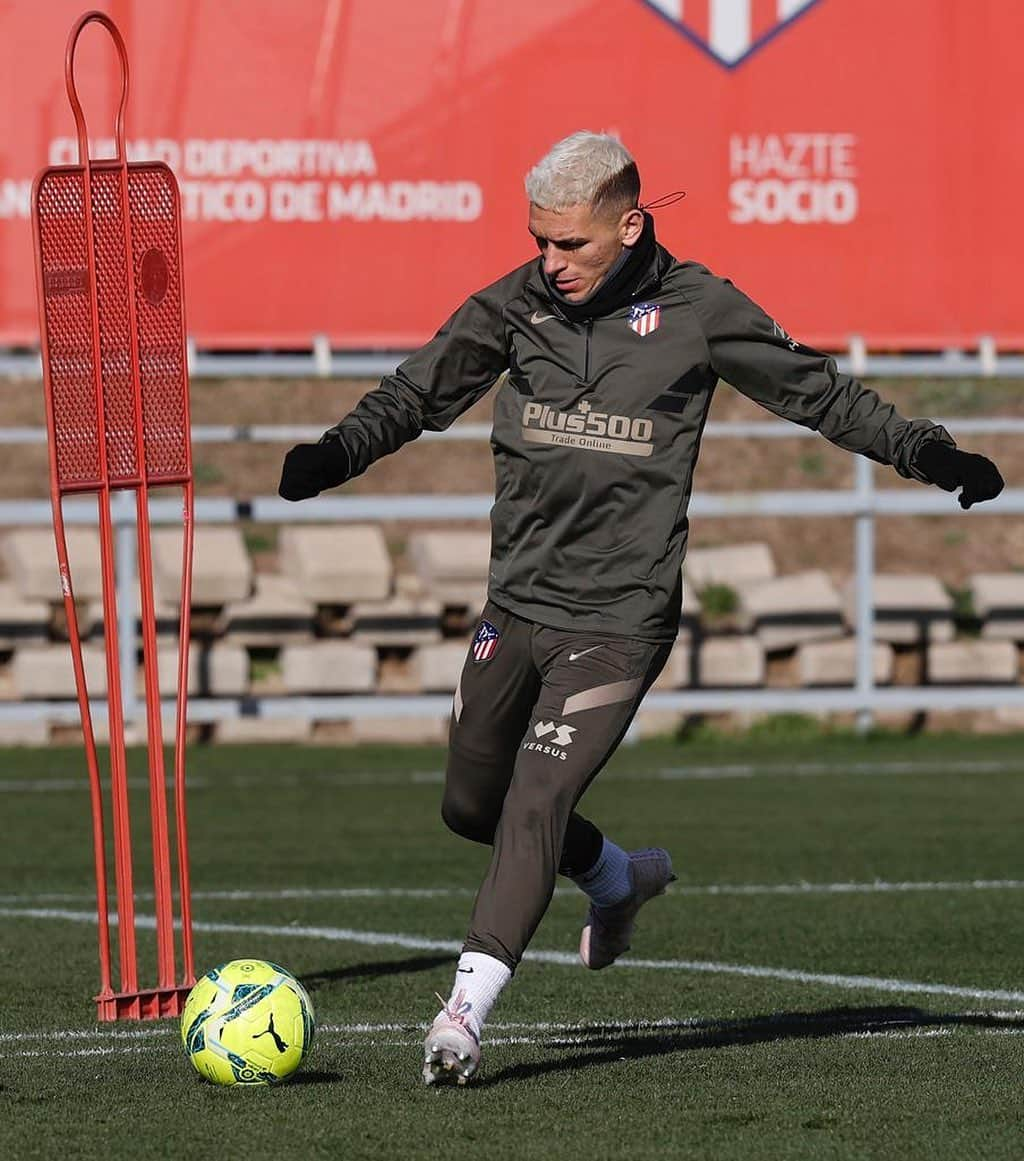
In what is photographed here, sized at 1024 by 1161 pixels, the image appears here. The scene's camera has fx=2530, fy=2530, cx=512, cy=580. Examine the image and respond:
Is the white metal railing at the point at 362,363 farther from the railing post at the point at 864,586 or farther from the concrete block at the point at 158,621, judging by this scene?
the concrete block at the point at 158,621

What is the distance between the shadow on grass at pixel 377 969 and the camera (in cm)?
698

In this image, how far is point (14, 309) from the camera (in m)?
13.5

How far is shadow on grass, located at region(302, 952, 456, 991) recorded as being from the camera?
6983 millimetres

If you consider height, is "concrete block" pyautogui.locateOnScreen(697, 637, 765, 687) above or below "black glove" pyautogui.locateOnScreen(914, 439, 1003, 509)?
below

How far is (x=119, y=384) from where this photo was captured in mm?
6199

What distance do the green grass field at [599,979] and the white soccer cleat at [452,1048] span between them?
2.5 inches

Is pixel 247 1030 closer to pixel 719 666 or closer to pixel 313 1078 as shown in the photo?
pixel 313 1078

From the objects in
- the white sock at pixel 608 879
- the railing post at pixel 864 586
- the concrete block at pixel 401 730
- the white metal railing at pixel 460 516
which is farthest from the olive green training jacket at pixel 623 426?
the concrete block at pixel 401 730

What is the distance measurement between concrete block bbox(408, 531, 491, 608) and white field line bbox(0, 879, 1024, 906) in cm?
629

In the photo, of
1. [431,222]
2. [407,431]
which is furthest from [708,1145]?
[431,222]

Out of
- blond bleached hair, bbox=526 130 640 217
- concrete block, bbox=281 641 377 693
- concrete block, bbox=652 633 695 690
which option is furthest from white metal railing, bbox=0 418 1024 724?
blond bleached hair, bbox=526 130 640 217

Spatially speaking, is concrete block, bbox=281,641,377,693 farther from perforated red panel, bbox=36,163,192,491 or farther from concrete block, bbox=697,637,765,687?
perforated red panel, bbox=36,163,192,491

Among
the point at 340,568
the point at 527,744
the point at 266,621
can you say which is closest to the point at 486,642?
the point at 527,744

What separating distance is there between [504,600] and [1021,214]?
9.26 m
